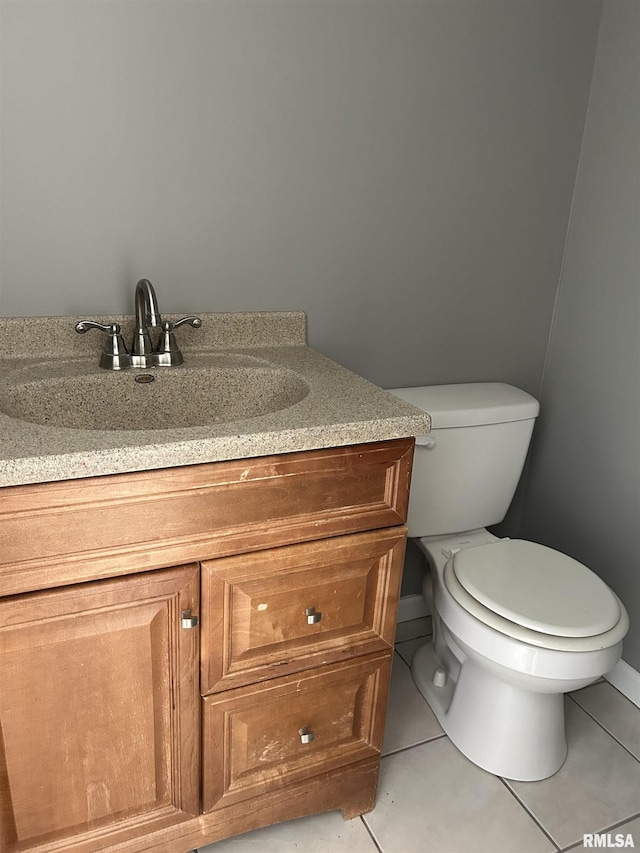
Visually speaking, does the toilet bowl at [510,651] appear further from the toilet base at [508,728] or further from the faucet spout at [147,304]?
the faucet spout at [147,304]

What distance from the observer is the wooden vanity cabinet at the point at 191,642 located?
1026 millimetres

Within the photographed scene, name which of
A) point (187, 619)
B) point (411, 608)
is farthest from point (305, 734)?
point (411, 608)

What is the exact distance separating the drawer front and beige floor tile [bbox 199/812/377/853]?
69 centimetres

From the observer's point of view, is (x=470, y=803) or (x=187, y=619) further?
(x=470, y=803)

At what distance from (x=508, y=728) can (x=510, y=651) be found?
29 centimetres

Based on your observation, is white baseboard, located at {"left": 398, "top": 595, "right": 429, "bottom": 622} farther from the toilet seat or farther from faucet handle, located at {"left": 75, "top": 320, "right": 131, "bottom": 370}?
faucet handle, located at {"left": 75, "top": 320, "right": 131, "bottom": 370}

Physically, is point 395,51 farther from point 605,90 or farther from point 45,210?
point 45,210

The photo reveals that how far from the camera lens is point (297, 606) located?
47.9 inches

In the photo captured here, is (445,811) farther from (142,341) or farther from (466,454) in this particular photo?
(142,341)

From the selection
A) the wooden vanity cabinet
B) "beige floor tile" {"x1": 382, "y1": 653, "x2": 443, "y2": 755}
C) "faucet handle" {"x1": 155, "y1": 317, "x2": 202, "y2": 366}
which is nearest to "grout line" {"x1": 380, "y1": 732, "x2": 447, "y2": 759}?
"beige floor tile" {"x1": 382, "y1": 653, "x2": 443, "y2": 755}

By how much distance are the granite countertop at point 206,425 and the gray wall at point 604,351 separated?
2.55ft

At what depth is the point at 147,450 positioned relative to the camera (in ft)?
3.24

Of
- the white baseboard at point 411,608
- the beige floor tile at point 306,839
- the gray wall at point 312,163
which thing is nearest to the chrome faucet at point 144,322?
the gray wall at point 312,163

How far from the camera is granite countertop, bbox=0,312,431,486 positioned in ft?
3.17
